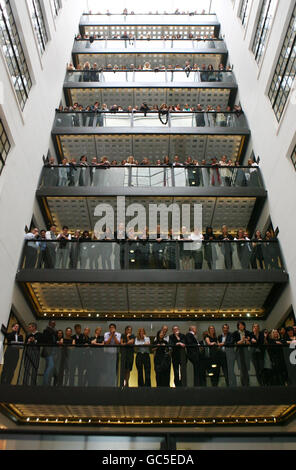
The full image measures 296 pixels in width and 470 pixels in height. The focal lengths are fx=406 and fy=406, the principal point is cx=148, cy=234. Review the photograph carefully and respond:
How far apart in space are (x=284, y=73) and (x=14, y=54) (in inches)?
380

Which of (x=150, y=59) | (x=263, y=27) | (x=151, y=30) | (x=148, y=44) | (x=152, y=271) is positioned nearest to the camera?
(x=152, y=271)

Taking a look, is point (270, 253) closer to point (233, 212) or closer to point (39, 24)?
point (233, 212)

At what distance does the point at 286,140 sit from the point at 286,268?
167 inches

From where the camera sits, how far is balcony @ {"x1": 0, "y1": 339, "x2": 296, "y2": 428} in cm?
960

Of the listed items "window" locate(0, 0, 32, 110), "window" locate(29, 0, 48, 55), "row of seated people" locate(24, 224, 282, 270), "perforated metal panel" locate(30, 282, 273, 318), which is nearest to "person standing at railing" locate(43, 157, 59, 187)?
"window" locate(0, 0, 32, 110)

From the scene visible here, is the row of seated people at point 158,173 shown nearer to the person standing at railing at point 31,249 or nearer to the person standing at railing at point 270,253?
the person standing at railing at point 31,249

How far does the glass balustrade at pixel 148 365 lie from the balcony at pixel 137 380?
2 cm

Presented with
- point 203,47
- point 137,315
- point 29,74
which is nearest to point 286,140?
point 137,315

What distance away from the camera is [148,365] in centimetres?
985

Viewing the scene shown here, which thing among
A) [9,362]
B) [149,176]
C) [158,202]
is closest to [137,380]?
[9,362]

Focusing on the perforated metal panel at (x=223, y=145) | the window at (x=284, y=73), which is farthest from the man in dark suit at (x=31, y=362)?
the perforated metal panel at (x=223, y=145)

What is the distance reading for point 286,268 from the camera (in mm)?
12891

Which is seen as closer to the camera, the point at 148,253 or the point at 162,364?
the point at 162,364

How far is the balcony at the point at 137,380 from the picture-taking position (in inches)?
378
